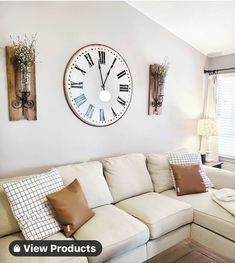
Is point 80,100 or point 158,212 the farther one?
point 80,100

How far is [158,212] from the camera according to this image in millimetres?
2168

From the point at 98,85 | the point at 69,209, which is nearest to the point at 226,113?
the point at 98,85

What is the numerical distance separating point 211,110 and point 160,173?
1.58m

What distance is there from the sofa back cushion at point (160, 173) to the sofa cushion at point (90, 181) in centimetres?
64

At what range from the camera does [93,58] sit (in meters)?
2.59

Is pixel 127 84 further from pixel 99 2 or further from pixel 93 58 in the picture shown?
pixel 99 2

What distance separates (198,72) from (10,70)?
2.70 meters

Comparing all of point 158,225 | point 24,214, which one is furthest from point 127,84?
point 24,214

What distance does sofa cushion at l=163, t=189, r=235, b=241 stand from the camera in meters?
2.07

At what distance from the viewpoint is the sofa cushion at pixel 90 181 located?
2197 millimetres

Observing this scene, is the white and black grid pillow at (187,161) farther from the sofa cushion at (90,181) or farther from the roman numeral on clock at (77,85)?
the roman numeral on clock at (77,85)

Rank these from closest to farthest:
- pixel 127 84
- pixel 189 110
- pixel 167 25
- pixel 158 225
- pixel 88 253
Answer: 1. pixel 88 253
2. pixel 158 225
3. pixel 127 84
4. pixel 167 25
5. pixel 189 110

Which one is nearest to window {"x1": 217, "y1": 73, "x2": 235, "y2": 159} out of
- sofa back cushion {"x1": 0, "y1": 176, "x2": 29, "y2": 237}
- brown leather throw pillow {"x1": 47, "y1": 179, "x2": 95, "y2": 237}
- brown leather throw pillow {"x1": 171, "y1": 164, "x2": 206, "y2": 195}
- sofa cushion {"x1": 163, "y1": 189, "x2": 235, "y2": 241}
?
brown leather throw pillow {"x1": 171, "y1": 164, "x2": 206, "y2": 195}

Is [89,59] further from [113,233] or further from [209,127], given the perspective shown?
[209,127]
